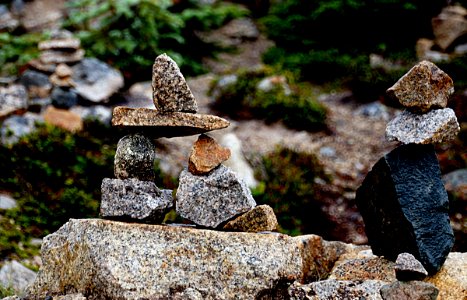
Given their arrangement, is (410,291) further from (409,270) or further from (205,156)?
(205,156)

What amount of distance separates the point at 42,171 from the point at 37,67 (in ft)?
11.5

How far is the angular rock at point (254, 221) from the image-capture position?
396cm

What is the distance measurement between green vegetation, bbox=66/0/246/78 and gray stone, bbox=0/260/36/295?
6.60 meters

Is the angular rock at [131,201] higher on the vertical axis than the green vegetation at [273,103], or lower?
higher

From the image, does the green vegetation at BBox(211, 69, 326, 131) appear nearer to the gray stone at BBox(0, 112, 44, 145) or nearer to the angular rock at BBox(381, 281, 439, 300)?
the gray stone at BBox(0, 112, 44, 145)

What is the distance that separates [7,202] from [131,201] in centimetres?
411

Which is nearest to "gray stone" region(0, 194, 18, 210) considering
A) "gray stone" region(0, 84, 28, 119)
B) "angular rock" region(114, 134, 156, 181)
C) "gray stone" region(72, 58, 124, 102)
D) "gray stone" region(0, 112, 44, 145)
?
"gray stone" region(0, 112, 44, 145)

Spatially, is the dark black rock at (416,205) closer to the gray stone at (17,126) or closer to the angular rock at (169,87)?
the angular rock at (169,87)

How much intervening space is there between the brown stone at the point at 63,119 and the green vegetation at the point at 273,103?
114 inches

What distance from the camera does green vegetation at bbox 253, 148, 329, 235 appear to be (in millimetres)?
7812

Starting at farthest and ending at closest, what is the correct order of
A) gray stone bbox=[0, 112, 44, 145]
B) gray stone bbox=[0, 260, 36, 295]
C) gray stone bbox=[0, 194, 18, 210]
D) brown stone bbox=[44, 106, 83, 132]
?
1. brown stone bbox=[44, 106, 83, 132]
2. gray stone bbox=[0, 112, 44, 145]
3. gray stone bbox=[0, 194, 18, 210]
4. gray stone bbox=[0, 260, 36, 295]

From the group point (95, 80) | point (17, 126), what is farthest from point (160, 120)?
point (95, 80)

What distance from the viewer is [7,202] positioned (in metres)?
7.31

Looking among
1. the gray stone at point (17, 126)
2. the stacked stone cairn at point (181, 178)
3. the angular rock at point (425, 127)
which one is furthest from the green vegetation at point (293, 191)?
the gray stone at point (17, 126)
